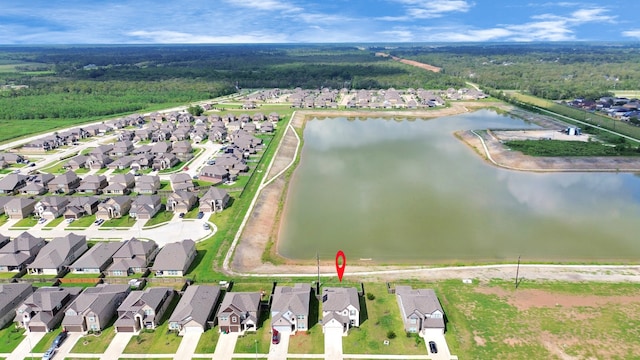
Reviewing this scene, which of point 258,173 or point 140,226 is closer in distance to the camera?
point 140,226

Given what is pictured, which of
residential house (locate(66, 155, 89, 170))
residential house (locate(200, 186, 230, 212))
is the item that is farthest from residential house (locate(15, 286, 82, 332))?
residential house (locate(66, 155, 89, 170))

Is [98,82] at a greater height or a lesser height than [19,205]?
greater

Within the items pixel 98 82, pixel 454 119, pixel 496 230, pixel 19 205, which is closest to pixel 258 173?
pixel 19 205

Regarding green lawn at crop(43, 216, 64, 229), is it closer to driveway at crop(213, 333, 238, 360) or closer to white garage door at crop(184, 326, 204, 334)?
white garage door at crop(184, 326, 204, 334)

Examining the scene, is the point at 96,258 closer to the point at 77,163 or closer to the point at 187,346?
the point at 187,346

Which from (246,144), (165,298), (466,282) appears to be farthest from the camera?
(246,144)

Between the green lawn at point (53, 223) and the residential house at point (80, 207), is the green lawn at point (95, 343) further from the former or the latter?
the residential house at point (80, 207)

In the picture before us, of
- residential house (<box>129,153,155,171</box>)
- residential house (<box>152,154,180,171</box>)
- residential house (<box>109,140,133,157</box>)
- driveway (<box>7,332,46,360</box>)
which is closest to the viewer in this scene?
driveway (<box>7,332,46,360</box>)

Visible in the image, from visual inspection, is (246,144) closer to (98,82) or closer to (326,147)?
(326,147)
